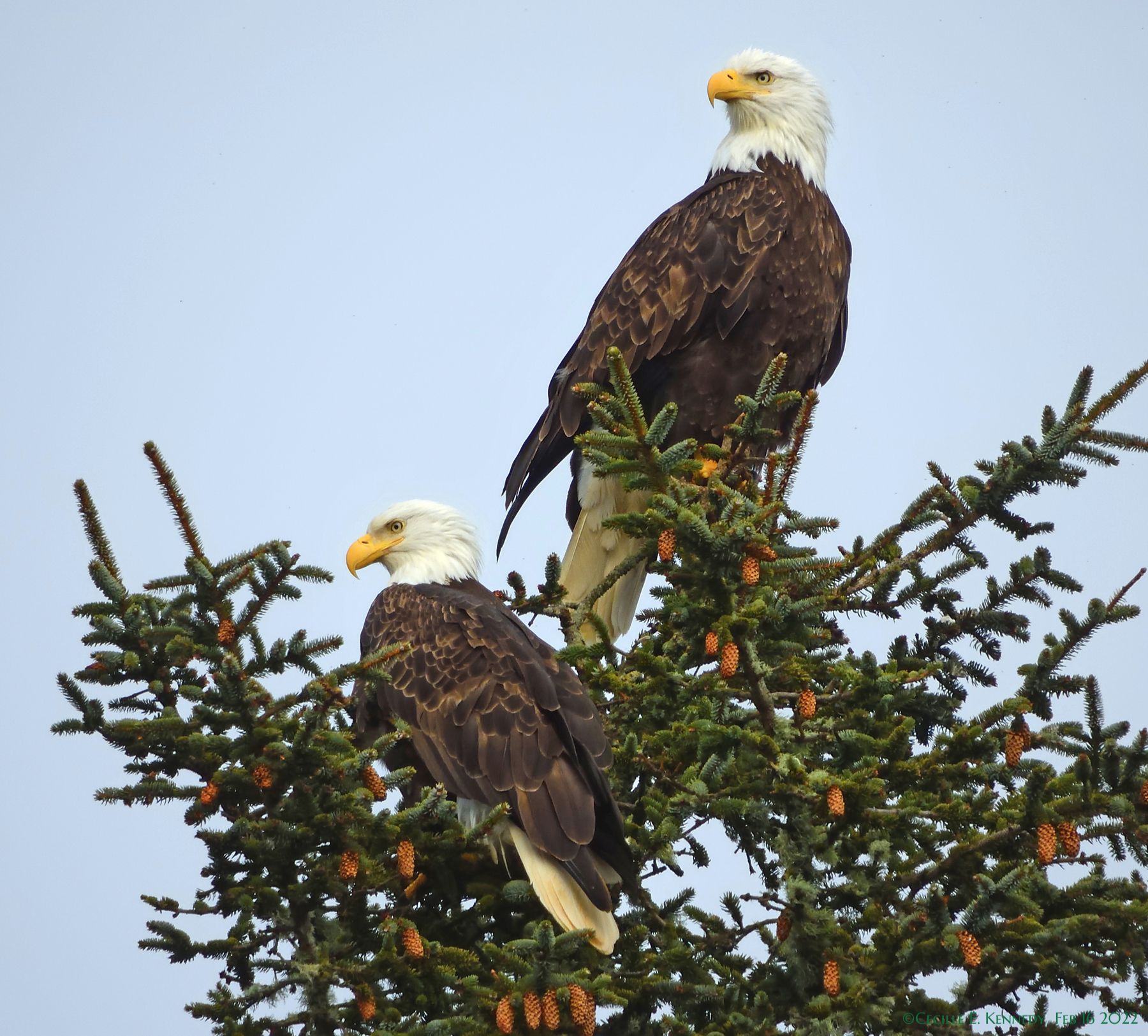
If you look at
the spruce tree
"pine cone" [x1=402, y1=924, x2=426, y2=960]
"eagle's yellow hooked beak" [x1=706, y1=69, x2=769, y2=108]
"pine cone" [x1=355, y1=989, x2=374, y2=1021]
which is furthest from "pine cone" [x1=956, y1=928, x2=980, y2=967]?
"eagle's yellow hooked beak" [x1=706, y1=69, x2=769, y2=108]

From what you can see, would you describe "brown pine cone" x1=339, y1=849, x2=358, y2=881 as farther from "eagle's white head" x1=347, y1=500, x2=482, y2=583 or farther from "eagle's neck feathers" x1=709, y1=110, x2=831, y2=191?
"eagle's neck feathers" x1=709, y1=110, x2=831, y2=191

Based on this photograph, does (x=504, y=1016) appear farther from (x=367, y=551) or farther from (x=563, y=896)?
(x=367, y=551)

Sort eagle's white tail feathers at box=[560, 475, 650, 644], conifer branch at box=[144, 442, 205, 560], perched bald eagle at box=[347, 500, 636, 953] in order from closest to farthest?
conifer branch at box=[144, 442, 205, 560] → perched bald eagle at box=[347, 500, 636, 953] → eagle's white tail feathers at box=[560, 475, 650, 644]

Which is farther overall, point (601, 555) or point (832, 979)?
point (601, 555)

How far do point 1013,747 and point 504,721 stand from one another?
5.51ft

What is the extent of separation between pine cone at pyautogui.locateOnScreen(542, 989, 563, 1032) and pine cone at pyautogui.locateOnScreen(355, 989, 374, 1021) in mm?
430

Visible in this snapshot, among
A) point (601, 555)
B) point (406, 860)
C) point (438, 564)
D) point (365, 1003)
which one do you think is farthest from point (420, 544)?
point (365, 1003)

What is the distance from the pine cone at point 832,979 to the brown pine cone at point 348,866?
1216 mm

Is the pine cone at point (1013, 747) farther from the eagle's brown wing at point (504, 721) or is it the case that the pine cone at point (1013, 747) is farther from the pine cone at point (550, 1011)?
the pine cone at point (550, 1011)

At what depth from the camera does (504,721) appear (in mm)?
4848

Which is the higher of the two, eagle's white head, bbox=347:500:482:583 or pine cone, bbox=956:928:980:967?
eagle's white head, bbox=347:500:482:583

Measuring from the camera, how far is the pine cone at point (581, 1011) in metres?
3.55

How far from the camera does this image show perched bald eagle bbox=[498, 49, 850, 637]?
6773mm

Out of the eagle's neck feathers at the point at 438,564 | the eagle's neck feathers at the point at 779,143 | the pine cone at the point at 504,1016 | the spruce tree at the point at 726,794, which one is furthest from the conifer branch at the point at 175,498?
the eagle's neck feathers at the point at 779,143
